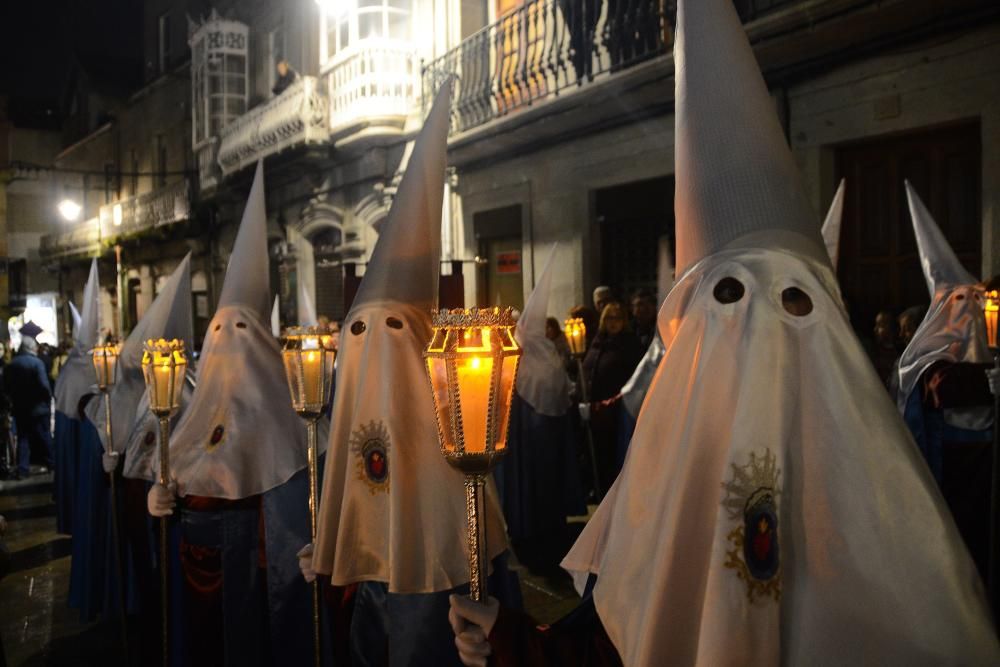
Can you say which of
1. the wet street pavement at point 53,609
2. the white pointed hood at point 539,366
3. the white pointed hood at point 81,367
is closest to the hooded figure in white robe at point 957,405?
the wet street pavement at point 53,609

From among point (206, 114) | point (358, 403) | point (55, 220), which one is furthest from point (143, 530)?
point (55, 220)

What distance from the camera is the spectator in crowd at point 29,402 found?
1209cm

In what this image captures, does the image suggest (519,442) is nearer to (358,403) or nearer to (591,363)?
(591,363)

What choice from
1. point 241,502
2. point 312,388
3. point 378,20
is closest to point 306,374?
point 312,388

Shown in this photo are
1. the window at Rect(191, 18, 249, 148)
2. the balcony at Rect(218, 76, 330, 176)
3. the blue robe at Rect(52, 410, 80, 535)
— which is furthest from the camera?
the window at Rect(191, 18, 249, 148)

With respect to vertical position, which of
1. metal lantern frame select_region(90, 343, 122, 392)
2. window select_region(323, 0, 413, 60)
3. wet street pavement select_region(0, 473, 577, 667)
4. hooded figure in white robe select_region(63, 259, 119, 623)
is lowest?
wet street pavement select_region(0, 473, 577, 667)

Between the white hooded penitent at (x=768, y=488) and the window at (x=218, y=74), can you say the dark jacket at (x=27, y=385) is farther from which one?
the white hooded penitent at (x=768, y=488)

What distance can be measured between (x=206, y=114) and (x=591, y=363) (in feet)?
53.6

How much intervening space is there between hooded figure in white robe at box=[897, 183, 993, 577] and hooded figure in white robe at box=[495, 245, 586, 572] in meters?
3.09

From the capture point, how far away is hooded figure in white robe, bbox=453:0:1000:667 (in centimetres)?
160

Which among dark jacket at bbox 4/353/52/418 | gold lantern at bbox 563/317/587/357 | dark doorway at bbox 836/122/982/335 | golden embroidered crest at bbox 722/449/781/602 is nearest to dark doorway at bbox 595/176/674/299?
dark doorway at bbox 836/122/982/335

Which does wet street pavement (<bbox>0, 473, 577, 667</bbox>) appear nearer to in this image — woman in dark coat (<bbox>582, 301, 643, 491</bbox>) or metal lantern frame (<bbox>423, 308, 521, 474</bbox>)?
woman in dark coat (<bbox>582, 301, 643, 491</bbox>)

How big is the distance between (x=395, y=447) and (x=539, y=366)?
462cm

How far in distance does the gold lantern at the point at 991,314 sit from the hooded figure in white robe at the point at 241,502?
13.7 ft
